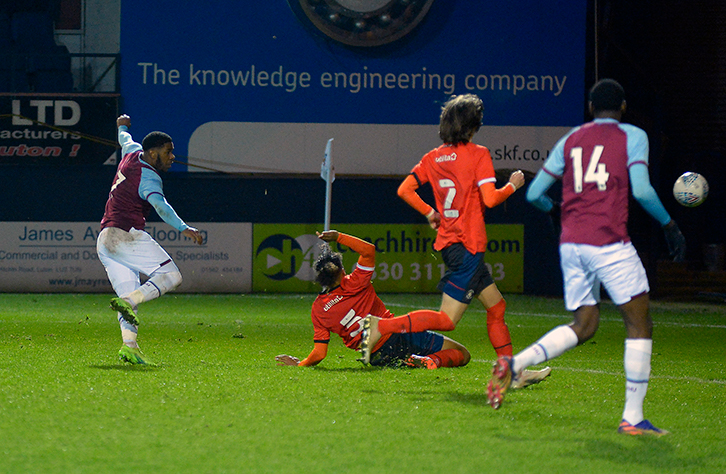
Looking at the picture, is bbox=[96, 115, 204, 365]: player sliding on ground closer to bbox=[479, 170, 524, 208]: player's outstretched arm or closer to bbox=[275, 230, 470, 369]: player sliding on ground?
bbox=[275, 230, 470, 369]: player sliding on ground

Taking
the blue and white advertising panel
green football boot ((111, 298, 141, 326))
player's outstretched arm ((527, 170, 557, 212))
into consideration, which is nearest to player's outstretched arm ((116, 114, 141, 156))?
green football boot ((111, 298, 141, 326))

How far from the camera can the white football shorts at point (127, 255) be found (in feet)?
24.7

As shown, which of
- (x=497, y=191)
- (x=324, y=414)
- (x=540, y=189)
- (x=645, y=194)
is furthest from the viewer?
(x=497, y=191)

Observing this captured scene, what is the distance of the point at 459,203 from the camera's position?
235 inches

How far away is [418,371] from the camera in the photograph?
282 inches

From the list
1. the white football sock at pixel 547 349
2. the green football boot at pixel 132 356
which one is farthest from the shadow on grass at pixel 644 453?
the green football boot at pixel 132 356

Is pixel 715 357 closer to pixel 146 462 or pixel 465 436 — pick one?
pixel 465 436

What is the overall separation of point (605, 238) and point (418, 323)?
171 cm

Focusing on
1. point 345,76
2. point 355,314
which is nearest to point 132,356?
point 355,314

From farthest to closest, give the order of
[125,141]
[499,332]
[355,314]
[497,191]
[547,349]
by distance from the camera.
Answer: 1. [125,141]
2. [355,314]
3. [499,332]
4. [497,191]
5. [547,349]

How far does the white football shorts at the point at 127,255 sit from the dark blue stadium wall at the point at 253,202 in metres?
11.9

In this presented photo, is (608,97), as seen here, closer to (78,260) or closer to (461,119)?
(461,119)

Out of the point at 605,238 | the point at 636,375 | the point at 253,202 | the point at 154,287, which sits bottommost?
the point at 636,375

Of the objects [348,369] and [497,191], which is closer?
[497,191]
